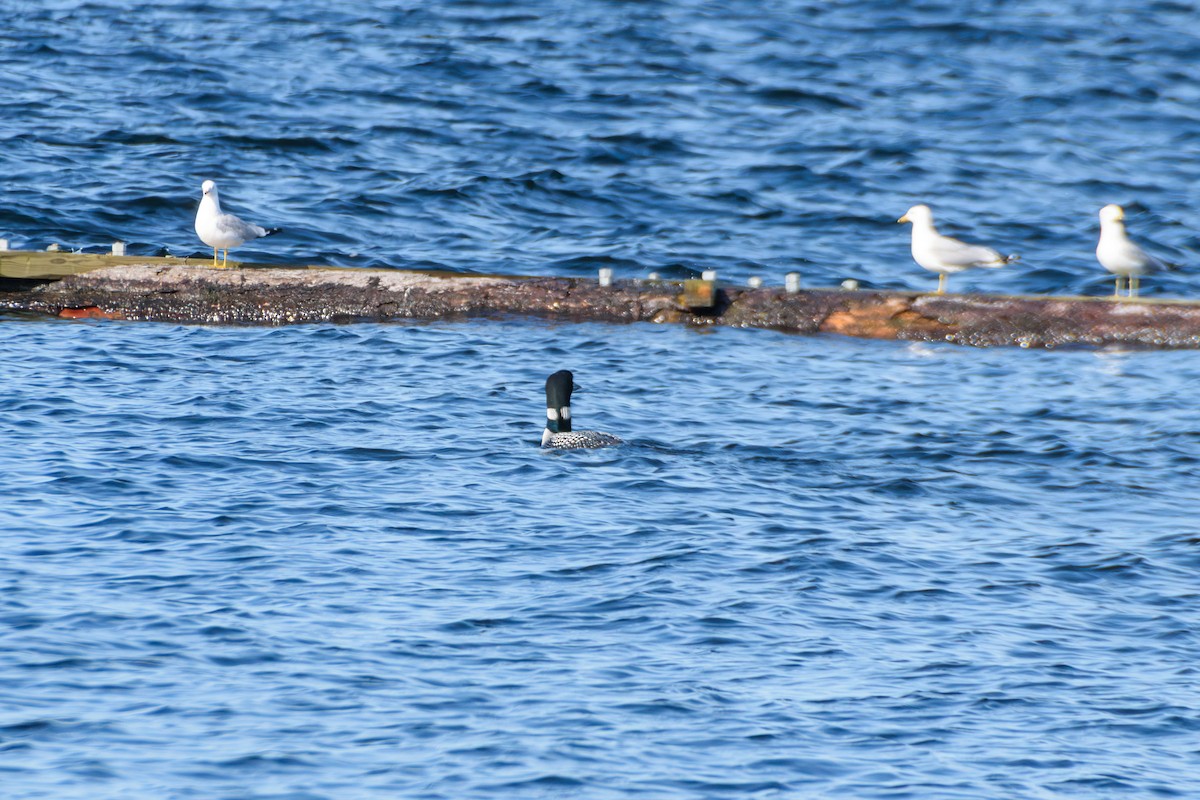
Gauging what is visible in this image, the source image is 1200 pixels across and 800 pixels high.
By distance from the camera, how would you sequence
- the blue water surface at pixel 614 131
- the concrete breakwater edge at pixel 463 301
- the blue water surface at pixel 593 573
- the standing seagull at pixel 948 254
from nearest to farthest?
the blue water surface at pixel 593 573
the concrete breakwater edge at pixel 463 301
the standing seagull at pixel 948 254
the blue water surface at pixel 614 131

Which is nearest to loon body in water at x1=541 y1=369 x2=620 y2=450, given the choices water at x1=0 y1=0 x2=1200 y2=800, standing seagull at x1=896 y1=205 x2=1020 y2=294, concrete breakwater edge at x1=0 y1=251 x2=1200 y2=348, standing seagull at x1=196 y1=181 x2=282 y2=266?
water at x1=0 y1=0 x2=1200 y2=800

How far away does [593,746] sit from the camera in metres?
7.85

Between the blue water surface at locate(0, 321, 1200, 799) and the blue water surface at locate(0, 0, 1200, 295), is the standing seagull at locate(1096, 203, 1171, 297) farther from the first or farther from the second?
the blue water surface at locate(0, 0, 1200, 295)

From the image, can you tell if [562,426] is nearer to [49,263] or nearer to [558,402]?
[558,402]

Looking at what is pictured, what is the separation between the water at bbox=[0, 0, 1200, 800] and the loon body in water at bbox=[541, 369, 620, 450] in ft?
0.69

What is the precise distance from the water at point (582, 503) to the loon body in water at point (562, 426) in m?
0.21

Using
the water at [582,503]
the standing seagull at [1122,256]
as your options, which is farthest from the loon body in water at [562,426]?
the standing seagull at [1122,256]

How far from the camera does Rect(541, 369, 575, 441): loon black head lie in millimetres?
13453

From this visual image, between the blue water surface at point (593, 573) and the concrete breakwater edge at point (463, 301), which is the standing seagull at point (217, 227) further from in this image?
the blue water surface at point (593, 573)

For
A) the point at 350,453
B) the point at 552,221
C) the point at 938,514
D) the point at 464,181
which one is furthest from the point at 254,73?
the point at 938,514

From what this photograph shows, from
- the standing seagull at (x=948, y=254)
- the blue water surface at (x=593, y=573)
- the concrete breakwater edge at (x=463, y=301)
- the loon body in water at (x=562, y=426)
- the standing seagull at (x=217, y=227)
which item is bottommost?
the blue water surface at (x=593, y=573)

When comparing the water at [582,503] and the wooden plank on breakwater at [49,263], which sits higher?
the wooden plank on breakwater at [49,263]

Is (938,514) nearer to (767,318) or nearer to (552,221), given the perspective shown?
(767,318)

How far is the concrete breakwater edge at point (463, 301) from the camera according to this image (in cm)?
1683
